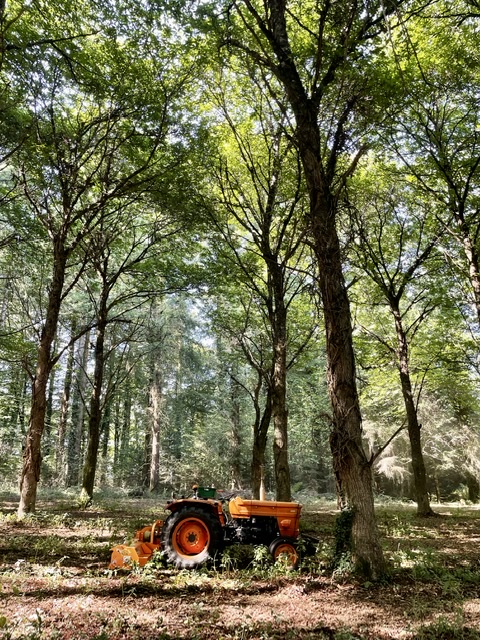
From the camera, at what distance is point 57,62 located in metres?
7.70

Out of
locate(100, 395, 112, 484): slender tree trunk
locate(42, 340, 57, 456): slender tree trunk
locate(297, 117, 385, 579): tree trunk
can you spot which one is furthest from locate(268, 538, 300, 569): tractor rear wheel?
locate(42, 340, 57, 456): slender tree trunk

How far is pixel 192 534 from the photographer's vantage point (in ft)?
19.6

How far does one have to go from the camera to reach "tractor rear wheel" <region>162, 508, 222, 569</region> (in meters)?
5.76

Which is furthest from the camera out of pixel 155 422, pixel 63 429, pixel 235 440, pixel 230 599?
pixel 63 429

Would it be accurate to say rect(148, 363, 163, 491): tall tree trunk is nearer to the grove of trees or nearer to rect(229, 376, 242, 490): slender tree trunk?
rect(229, 376, 242, 490): slender tree trunk

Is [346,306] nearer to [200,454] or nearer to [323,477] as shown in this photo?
[200,454]

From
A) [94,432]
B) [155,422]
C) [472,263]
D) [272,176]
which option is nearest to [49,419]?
[155,422]

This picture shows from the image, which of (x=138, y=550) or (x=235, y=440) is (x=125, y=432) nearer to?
(x=235, y=440)

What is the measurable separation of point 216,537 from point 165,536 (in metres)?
0.71

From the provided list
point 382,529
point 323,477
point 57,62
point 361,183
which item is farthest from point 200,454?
point 57,62

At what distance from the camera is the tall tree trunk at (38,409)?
9.19 m

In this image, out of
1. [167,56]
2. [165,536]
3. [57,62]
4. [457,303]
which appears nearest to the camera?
[165,536]

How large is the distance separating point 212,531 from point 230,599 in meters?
1.63

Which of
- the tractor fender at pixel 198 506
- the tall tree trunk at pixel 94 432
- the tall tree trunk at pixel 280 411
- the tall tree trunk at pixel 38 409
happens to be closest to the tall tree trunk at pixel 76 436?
the tall tree trunk at pixel 94 432
